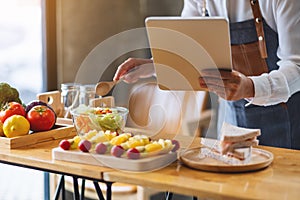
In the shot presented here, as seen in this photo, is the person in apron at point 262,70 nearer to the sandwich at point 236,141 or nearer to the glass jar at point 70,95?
the sandwich at point 236,141

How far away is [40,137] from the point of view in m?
1.91

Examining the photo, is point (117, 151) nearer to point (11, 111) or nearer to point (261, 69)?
point (11, 111)

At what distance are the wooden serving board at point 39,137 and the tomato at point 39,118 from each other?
0.03m

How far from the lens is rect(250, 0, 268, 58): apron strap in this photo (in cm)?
210

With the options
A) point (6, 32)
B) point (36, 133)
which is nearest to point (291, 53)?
point (36, 133)

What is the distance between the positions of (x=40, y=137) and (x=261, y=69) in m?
0.88

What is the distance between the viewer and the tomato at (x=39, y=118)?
195 centimetres

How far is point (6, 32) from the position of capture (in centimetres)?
289

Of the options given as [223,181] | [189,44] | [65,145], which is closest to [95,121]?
[65,145]

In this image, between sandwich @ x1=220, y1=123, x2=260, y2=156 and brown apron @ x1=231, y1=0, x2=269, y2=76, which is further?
brown apron @ x1=231, y1=0, x2=269, y2=76

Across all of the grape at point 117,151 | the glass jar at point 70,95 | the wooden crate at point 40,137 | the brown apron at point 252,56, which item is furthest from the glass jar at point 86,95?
the grape at point 117,151

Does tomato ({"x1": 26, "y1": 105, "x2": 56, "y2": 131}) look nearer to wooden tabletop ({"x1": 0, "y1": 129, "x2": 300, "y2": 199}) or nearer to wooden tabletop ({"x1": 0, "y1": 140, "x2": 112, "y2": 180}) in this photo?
wooden tabletop ({"x1": 0, "y1": 140, "x2": 112, "y2": 180})

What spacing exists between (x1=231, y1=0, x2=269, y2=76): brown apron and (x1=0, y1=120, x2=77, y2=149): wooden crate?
69 cm

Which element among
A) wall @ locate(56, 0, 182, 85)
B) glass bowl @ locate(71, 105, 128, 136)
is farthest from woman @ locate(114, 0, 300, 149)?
wall @ locate(56, 0, 182, 85)
